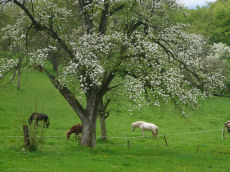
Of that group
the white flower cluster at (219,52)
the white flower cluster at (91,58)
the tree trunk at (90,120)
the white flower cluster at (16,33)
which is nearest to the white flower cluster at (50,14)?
the white flower cluster at (16,33)

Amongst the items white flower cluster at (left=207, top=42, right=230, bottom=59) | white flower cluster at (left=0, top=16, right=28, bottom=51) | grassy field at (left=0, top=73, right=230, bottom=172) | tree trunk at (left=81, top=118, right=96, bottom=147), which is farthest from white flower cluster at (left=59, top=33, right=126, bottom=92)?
white flower cluster at (left=207, top=42, right=230, bottom=59)

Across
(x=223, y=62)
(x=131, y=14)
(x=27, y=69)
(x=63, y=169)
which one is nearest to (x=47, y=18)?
(x=27, y=69)

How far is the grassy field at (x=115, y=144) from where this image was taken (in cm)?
1603

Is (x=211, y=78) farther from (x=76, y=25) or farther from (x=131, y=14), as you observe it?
(x=76, y=25)

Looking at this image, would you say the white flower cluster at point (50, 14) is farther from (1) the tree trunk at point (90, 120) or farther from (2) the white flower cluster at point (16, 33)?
(1) the tree trunk at point (90, 120)

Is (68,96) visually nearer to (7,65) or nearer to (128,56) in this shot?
(7,65)

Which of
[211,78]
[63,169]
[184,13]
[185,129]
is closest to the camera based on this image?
[63,169]

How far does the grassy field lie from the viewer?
52.6 ft

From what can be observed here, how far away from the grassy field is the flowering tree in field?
156 cm

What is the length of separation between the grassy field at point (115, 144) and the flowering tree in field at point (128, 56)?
1556 mm

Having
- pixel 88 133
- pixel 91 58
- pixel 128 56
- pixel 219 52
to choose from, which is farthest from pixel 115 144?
pixel 219 52

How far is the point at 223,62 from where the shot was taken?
207 ft

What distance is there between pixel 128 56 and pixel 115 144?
9.99 meters

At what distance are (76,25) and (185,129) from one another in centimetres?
2047
